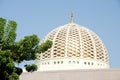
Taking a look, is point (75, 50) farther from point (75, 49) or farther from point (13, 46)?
point (13, 46)

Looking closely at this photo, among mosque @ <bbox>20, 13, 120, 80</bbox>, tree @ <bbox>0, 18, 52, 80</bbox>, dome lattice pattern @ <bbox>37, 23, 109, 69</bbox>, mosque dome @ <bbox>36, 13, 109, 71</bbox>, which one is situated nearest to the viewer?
tree @ <bbox>0, 18, 52, 80</bbox>

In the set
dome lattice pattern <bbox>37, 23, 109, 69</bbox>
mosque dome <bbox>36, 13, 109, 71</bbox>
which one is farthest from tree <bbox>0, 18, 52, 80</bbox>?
dome lattice pattern <bbox>37, 23, 109, 69</bbox>

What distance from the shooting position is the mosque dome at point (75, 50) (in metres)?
32.7

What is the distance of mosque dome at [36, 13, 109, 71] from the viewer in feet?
107

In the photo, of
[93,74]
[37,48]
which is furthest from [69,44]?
[37,48]

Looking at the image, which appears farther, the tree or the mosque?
the mosque

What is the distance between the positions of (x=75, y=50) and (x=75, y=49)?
4.8 inches

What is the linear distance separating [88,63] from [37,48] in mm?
16828

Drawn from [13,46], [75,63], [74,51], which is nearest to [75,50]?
[74,51]

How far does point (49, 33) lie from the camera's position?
118 feet

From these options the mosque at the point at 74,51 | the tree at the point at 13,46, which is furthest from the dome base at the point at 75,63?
the tree at the point at 13,46

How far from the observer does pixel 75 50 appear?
3306cm

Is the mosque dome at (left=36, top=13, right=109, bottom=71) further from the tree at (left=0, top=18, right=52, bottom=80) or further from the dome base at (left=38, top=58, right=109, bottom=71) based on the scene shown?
the tree at (left=0, top=18, right=52, bottom=80)

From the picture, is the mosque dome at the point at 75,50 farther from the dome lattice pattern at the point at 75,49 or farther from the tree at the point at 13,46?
the tree at the point at 13,46
